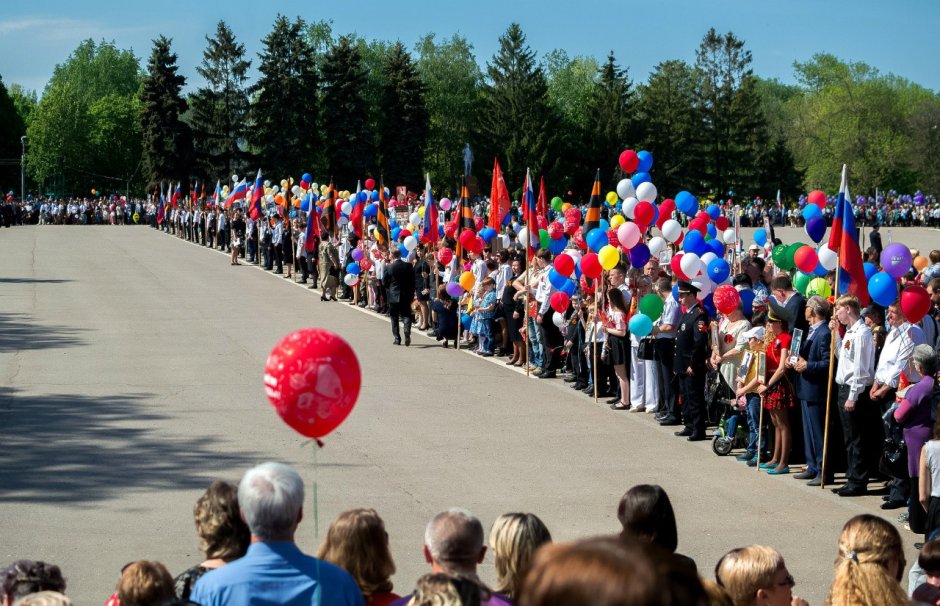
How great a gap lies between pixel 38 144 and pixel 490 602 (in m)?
108

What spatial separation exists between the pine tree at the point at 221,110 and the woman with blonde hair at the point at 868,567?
83383mm

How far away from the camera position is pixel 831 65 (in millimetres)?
120688

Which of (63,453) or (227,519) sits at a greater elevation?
(227,519)

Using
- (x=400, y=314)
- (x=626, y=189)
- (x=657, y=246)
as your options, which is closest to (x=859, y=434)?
(x=657, y=246)

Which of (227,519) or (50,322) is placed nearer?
(227,519)

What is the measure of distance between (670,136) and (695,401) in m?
77.9

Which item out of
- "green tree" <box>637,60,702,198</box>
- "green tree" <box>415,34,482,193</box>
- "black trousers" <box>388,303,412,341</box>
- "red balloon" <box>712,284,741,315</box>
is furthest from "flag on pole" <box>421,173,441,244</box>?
"green tree" <box>415,34,482,193</box>

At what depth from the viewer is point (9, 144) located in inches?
3959

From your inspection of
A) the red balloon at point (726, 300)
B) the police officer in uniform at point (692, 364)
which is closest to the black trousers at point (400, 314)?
the police officer in uniform at point (692, 364)

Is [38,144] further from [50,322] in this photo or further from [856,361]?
[856,361]

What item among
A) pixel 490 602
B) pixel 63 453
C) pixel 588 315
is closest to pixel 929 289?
pixel 588 315

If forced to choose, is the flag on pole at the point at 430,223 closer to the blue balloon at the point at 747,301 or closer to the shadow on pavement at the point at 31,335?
the shadow on pavement at the point at 31,335

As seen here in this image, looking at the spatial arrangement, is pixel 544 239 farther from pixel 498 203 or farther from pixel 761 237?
pixel 761 237

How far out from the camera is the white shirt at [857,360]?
10992mm
